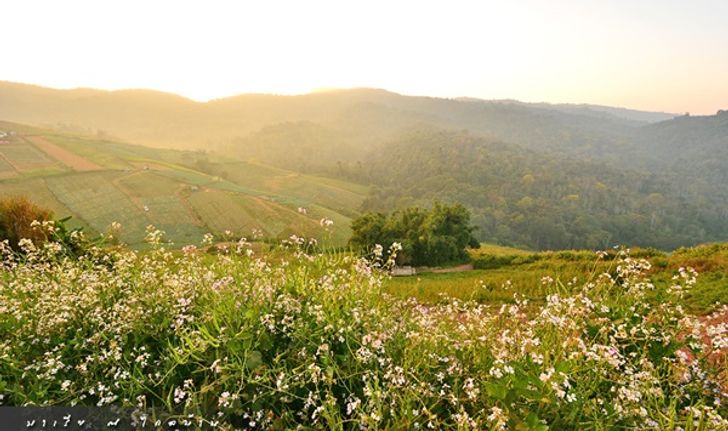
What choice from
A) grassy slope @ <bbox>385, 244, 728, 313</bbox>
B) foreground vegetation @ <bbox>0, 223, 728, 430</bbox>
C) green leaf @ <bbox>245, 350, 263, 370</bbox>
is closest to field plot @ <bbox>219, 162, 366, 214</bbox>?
grassy slope @ <bbox>385, 244, 728, 313</bbox>

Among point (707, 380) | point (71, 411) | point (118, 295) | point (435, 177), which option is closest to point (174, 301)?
point (118, 295)

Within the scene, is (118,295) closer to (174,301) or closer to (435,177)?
(174,301)

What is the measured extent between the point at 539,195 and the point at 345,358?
156 m

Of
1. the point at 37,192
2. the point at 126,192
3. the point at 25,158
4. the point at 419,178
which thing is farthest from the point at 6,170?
the point at 419,178

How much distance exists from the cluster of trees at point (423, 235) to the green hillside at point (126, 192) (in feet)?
33.5

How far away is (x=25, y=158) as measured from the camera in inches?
2665

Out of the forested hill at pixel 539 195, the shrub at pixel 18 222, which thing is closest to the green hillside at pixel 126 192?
the shrub at pixel 18 222

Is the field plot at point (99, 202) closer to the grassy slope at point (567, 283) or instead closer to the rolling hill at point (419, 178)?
the rolling hill at point (419, 178)

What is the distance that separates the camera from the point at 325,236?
217 inches

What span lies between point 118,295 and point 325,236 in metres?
2.58

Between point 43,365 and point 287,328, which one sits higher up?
point 287,328

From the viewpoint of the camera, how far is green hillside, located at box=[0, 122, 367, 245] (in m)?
55.2

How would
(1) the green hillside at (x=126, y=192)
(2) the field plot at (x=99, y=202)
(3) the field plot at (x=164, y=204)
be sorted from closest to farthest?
(2) the field plot at (x=99, y=202) → (3) the field plot at (x=164, y=204) → (1) the green hillside at (x=126, y=192)

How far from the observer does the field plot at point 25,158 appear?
2542 inches
